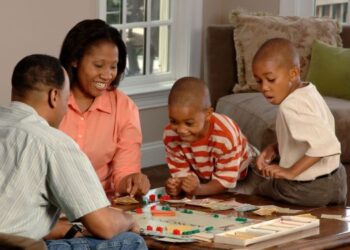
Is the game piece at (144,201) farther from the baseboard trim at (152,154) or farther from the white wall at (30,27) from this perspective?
the baseboard trim at (152,154)

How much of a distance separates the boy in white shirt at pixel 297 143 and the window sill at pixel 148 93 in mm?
2602

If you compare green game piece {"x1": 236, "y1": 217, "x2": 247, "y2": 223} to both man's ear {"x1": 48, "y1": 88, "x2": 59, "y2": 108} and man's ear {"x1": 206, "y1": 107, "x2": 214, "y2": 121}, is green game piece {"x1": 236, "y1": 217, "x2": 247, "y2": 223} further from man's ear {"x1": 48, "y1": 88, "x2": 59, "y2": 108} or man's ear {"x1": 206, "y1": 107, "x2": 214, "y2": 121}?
man's ear {"x1": 48, "y1": 88, "x2": 59, "y2": 108}

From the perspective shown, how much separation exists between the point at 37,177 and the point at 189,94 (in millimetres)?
1006

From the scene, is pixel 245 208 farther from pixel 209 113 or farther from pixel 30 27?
pixel 30 27

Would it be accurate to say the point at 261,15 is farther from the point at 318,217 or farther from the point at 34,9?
the point at 318,217

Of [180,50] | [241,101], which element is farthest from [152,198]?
[180,50]

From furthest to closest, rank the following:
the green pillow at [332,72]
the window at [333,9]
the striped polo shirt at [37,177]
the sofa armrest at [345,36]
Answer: the window at [333,9] → the sofa armrest at [345,36] → the green pillow at [332,72] → the striped polo shirt at [37,177]

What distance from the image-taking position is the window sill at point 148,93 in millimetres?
6056

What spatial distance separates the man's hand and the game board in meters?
0.17

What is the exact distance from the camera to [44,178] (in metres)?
2.48

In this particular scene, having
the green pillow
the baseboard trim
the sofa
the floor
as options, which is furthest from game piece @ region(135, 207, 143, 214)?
the baseboard trim

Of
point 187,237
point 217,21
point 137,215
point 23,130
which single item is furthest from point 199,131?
point 217,21

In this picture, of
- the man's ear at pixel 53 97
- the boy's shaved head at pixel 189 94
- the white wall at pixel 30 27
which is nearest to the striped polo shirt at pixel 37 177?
the man's ear at pixel 53 97

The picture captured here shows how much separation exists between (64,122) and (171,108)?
442mm
